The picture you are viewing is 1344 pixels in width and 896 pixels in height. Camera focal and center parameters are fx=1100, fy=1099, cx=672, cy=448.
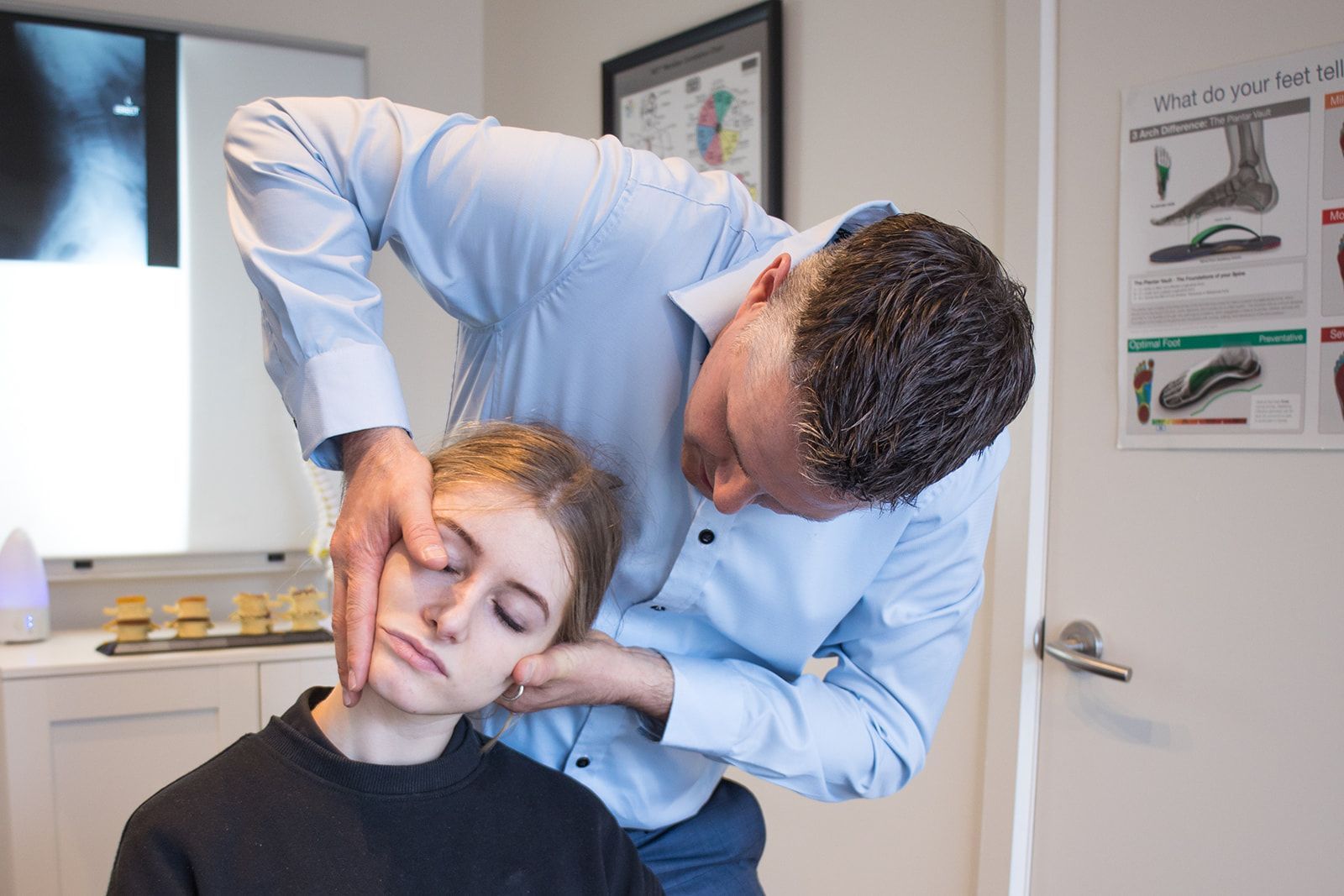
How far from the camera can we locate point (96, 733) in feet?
8.27

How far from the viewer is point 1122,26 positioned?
71.3 inches

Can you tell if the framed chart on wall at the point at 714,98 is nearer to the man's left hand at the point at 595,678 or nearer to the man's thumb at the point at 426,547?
the man's left hand at the point at 595,678

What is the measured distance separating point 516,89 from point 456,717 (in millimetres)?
2527

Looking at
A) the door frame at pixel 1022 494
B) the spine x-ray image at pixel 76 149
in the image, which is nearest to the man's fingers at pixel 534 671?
the door frame at pixel 1022 494

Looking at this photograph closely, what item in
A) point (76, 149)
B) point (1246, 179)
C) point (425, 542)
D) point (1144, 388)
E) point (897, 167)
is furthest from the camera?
point (76, 149)

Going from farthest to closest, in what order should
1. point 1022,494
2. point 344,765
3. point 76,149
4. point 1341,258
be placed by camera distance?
1. point 76,149
2. point 1022,494
3. point 1341,258
4. point 344,765

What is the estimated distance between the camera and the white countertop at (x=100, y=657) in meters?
2.46

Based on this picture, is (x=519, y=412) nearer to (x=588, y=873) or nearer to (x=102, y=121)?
(x=588, y=873)

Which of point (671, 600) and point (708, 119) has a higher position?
point (708, 119)

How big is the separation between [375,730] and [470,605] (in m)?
0.22

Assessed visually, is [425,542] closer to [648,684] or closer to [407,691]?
[407,691]

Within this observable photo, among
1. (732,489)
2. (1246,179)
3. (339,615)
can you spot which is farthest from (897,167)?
(339,615)

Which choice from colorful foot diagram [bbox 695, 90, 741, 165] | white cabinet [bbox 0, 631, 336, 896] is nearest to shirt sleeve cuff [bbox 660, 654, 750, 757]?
colorful foot diagram [bbox 695, 90, 741, 165]

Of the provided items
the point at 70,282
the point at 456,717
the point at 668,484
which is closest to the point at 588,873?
the point at 456,717
